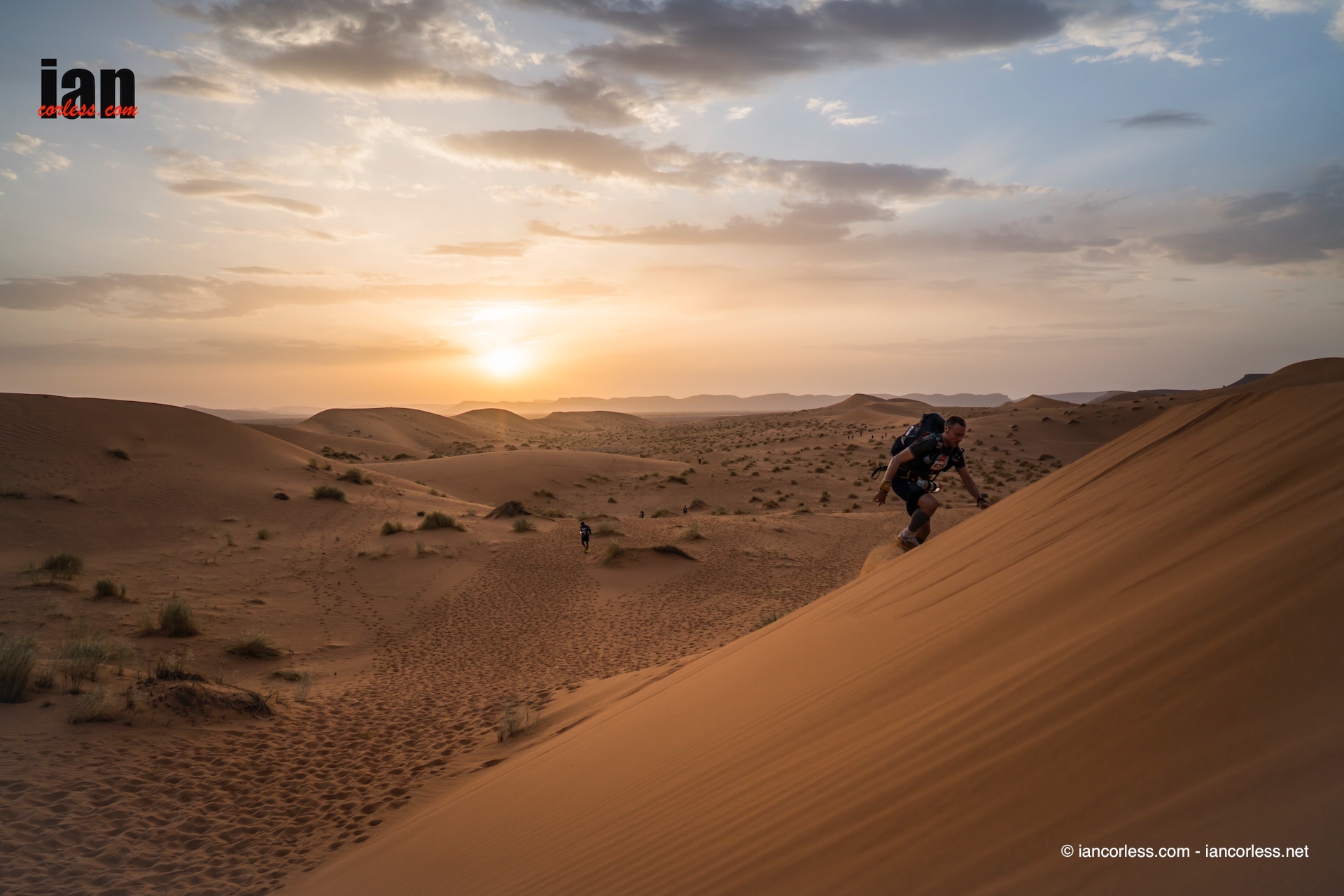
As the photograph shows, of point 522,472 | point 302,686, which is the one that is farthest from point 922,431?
point 522,472

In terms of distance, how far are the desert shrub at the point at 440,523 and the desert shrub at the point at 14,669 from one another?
40.6 ft

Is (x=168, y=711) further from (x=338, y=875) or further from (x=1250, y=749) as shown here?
(x=1250, y=749)

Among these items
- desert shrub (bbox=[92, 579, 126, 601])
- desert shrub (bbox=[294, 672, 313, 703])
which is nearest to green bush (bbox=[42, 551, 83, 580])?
desert shrub (bbox=[92, 579, 126, 601])

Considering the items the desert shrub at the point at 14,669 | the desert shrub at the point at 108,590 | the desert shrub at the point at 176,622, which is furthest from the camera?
the desert shrub at the point at 108,590

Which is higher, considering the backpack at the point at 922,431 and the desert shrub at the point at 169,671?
the backpack at the point at 922,431

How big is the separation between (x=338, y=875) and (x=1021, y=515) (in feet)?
17.5

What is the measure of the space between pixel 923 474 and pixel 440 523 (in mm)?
14903

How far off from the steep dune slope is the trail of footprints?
908 mm

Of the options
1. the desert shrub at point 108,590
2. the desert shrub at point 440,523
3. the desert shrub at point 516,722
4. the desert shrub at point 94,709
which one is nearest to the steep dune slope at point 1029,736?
the desert shrub at point 516,722

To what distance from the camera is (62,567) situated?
41.3ft

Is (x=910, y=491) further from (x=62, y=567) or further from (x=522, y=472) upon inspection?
(x=522, y=472)

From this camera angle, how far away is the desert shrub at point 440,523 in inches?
740

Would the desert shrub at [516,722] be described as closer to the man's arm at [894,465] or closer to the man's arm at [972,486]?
the man's arm at [894,465]

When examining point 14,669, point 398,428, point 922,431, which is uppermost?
point 398,428
